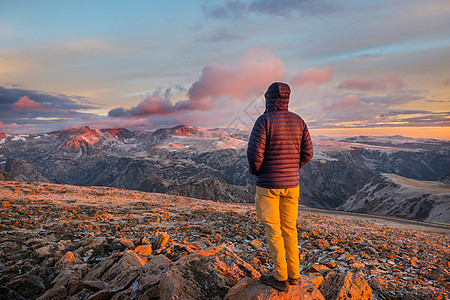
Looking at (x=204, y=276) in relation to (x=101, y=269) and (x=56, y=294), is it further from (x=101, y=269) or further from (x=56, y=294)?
(x=56, y=294)

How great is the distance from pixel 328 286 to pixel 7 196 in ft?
78.6

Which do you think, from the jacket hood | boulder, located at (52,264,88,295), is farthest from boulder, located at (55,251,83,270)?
the jacket hood

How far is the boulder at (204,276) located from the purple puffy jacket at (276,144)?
1995mm

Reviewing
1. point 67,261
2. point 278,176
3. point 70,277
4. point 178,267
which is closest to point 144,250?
point 67,261

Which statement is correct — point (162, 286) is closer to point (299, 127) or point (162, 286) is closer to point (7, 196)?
point (299, 127)

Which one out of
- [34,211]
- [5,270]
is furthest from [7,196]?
[5,270]

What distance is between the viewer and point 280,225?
5.22 metres

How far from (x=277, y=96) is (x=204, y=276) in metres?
4.09

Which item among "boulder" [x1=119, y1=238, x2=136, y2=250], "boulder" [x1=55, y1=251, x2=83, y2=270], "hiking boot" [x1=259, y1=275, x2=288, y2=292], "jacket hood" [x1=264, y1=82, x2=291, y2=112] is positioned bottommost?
"boulder" [x1=119, y1=238, x2=136, y2=250]

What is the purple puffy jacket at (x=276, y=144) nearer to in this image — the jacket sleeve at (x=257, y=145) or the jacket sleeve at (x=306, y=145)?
the jacket sleeve at (x=257, y=145)

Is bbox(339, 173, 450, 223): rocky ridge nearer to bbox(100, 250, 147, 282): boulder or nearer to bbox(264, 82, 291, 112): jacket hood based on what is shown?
bbox(264, 82, 291, 112): jacket hood

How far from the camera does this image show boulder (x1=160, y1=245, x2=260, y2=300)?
480cm

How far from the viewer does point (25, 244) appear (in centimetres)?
823

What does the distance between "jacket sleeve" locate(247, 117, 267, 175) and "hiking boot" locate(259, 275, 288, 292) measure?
230cm
